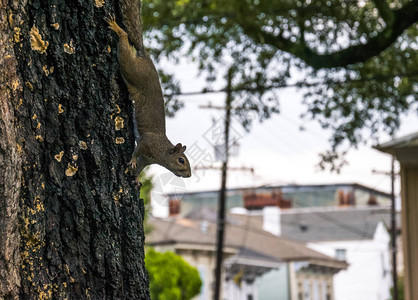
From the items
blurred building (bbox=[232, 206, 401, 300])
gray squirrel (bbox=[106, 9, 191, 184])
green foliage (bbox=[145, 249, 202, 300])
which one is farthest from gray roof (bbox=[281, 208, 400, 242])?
gray squirrel (bbox=[106, 9, 191, 184])

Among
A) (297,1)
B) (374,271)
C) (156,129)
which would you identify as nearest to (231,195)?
(374,271)

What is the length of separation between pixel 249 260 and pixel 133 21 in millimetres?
26014

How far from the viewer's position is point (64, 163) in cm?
192

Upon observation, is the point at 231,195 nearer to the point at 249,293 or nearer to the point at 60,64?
the point at 249,293

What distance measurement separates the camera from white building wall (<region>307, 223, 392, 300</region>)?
3275cm

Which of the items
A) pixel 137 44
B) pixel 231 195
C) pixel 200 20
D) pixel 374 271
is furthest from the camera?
pixel 231 195

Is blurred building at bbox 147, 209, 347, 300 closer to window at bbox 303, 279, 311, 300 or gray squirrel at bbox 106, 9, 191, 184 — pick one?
window at bbox 303, 279, 311, 300

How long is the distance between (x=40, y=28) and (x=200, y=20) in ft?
23.1

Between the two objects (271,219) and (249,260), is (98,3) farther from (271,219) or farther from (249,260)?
(271,219)

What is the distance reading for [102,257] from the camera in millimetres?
1956

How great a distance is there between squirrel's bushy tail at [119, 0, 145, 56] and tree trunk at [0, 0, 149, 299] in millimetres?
131

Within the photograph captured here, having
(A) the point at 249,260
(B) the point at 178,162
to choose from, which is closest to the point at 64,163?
(B) the point at 178,162

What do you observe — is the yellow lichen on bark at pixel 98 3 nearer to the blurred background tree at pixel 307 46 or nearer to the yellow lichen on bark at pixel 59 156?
the yellow lichen on bark at pixel 59 156

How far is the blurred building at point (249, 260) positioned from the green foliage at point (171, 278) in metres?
4.57
